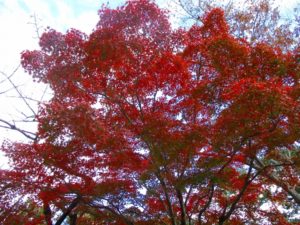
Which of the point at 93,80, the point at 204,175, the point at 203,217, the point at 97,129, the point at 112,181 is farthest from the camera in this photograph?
the point at 203,217

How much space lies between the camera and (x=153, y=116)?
28.1ft

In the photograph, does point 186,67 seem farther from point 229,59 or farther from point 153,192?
point 153,192

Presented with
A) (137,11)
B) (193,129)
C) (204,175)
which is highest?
(137,11)

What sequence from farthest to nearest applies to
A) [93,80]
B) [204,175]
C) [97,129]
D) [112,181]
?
1. [112,181]
2. [93,80]
3. [204,175]
4. [97,129]

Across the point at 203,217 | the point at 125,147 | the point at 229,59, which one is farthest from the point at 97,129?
the point at 203,217

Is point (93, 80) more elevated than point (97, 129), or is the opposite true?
point (93, 80)

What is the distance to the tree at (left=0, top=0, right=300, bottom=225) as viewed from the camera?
7727 mm

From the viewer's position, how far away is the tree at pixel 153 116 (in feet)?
25.3

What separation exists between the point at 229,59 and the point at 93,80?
3328mm

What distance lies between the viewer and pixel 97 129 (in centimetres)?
793

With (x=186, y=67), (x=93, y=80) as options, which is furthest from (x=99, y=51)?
(x=186, y=67)

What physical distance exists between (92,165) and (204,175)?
3.12 metres

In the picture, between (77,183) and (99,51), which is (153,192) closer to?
(77,183)

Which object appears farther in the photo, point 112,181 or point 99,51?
point 112,181
